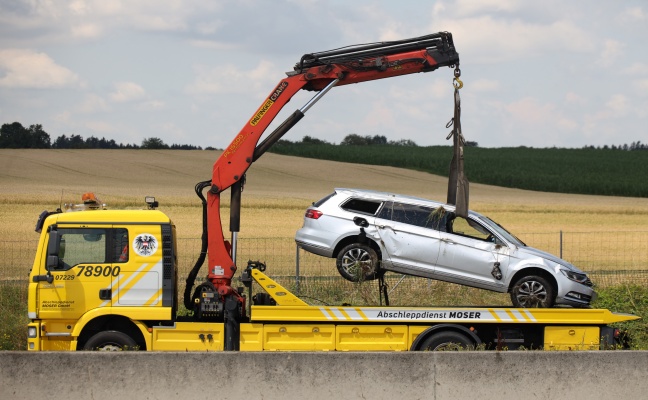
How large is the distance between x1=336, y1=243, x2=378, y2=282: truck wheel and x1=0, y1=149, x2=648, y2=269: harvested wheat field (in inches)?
392

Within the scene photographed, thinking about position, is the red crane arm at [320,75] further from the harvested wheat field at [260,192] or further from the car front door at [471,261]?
the harvested wheat field at [260,192]

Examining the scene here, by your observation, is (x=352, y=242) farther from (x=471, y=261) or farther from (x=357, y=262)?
(x=471, y=261)

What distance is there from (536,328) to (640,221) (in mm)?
29692

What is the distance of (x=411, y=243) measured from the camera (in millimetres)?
13578

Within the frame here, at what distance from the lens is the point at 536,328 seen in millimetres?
11906

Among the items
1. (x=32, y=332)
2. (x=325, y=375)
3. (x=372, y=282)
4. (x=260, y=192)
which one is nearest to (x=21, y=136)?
(x=260, y=192)

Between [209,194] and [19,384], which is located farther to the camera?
[209,194]

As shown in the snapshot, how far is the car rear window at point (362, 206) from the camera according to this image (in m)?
Result: 14.1

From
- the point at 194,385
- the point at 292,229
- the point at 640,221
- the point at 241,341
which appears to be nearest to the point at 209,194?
the point at 241,341

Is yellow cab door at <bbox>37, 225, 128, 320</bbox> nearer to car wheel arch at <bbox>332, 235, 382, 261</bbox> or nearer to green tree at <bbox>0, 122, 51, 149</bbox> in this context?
car wheel arch at <bbox>332, 235, 382, 261</bbox>

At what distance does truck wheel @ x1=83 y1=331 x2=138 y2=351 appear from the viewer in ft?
37.3

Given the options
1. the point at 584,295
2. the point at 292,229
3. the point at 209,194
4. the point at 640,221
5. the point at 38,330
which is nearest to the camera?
the point at 38,330

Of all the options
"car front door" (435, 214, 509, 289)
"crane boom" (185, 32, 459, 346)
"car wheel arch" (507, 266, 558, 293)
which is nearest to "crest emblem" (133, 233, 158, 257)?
"crane boom" (185, 32, 459, 346)

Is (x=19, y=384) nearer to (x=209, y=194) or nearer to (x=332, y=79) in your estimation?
(x=209, y=194)
